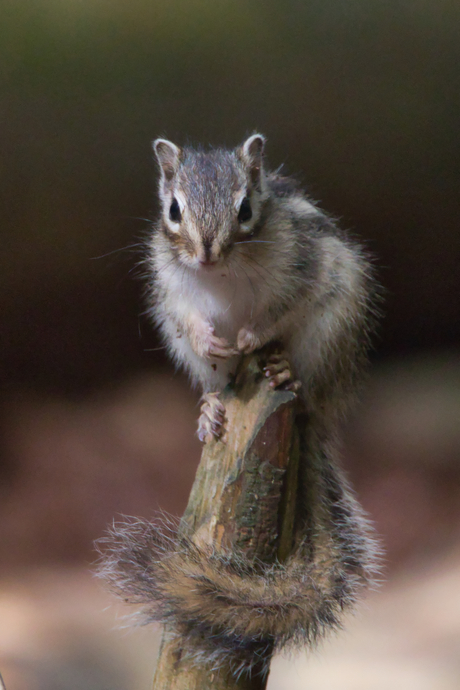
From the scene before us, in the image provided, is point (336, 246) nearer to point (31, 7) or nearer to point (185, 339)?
point (185, 339)

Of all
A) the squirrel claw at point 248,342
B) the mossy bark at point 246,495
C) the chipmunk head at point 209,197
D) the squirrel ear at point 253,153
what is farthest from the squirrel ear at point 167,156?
the mossy bark at point 246,495

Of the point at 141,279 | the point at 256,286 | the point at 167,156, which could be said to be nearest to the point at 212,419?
the point at 256,286

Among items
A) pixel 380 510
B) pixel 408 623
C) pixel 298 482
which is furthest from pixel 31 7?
pixel 408 623

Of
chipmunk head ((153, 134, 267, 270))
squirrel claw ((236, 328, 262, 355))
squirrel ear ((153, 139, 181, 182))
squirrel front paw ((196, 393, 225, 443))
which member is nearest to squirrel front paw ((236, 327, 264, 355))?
squirrel claw ((236, 328, 262, 355))

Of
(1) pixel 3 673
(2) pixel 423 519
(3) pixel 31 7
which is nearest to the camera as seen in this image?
(3) pixel 31 7

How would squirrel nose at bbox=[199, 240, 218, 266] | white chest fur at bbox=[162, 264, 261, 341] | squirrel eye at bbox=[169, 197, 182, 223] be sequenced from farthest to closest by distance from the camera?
1. white chest fur at bbox=[162, 264, 261, 341]
2. squirrel eye at bbox=[169, 197, 182, 223]
3. squirrel nose at bbox=[199, 240, 218, 266]

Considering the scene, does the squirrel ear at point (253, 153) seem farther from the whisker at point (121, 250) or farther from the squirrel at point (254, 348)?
the whisker at point (121, 250)

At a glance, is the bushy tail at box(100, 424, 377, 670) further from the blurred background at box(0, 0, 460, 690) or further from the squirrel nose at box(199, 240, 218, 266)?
the squirrel nose at box(199, 240, 218, 266)
